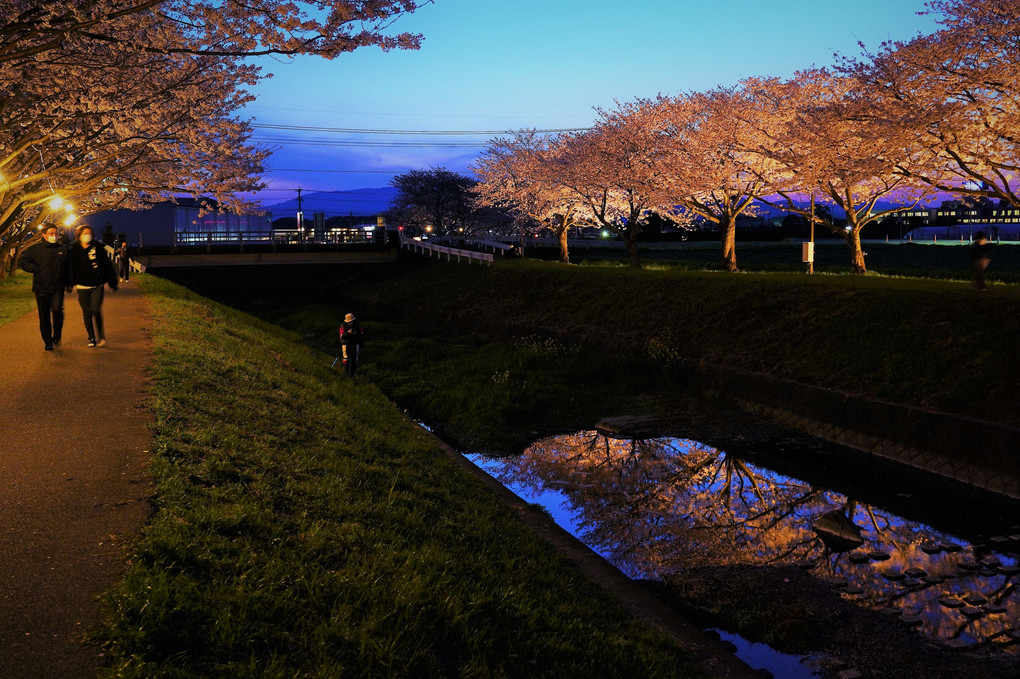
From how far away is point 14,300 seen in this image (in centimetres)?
2252

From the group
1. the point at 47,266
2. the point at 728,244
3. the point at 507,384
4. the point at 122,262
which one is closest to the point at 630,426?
the point at 507,384

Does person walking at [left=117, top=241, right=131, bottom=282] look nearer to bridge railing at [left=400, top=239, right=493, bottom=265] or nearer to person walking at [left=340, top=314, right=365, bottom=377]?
bridge railing at [left=400, top=239, right=493, bottom=265]

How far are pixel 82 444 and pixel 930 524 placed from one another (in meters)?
10.1

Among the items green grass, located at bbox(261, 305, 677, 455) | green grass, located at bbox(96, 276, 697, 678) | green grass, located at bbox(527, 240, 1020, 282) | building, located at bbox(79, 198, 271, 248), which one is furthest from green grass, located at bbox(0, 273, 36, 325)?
building, located at bbox(79, 198, 271, 248)

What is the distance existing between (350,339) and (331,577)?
41.0 feet

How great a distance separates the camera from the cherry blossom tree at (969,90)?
62.5 ft

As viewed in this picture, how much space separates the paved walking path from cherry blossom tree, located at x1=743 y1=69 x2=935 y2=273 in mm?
20662

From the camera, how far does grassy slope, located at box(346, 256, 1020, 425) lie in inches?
531

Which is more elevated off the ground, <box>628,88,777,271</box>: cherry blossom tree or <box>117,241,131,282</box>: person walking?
<box>628,88,777,271</box>: cherry blossom tree

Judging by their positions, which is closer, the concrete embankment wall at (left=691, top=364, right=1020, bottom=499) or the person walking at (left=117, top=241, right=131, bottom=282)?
the concrete embankment wall at (left=691, top=364, right=1020, bottom=499)

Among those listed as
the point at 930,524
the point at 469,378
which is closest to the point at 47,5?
the point at 469,378

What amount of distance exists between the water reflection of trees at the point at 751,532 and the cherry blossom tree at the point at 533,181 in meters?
33.6

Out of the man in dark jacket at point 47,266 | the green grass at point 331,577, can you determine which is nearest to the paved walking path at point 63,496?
the green grass at point 331,577

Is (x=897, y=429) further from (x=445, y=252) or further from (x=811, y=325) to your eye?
(x=445, y=252)
